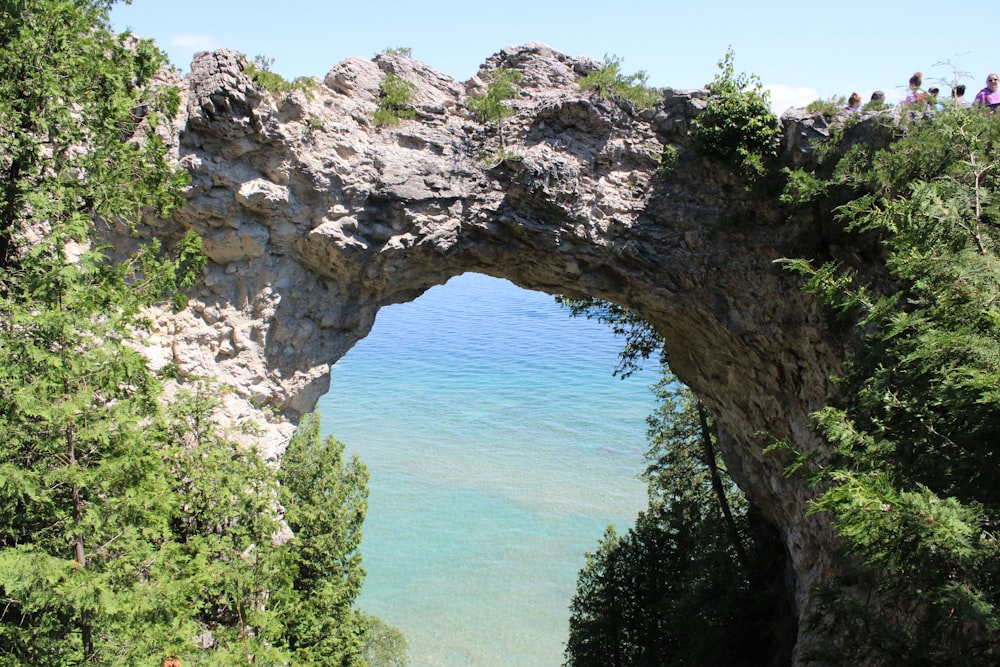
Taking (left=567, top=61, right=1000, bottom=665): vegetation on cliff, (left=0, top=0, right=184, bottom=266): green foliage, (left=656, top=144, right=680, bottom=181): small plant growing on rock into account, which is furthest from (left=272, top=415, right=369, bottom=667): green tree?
(left=656, top=144, right=680, bottom=181): small plant growing on rock

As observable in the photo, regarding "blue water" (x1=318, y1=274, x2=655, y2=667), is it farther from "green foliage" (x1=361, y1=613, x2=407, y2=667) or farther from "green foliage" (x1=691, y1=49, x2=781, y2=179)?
"green foliage" (x1=691, y1=49, x2=781, y2=179)

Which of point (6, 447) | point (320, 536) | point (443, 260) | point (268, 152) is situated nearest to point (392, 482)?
point (320, 536)

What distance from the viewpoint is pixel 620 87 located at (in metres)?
11.8

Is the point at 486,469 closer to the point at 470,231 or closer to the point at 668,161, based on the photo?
the point at 470,231

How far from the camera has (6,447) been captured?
17.1 feet

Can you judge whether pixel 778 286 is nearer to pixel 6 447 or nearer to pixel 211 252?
pixel 211 252

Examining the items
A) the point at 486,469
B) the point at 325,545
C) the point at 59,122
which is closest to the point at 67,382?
the point at 59,122

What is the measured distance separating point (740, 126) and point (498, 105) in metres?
3.98

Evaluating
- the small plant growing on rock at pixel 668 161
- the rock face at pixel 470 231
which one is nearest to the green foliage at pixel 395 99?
the rock face at pixel 470 231

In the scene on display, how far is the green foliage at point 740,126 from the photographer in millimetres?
10719

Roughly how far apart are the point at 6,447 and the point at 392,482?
2346 centimetres

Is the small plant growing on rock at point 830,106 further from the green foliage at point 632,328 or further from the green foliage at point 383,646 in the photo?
the green foliage at point 383,646

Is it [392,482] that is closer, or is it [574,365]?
[392,482]

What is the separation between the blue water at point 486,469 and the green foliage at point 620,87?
15671 mm
